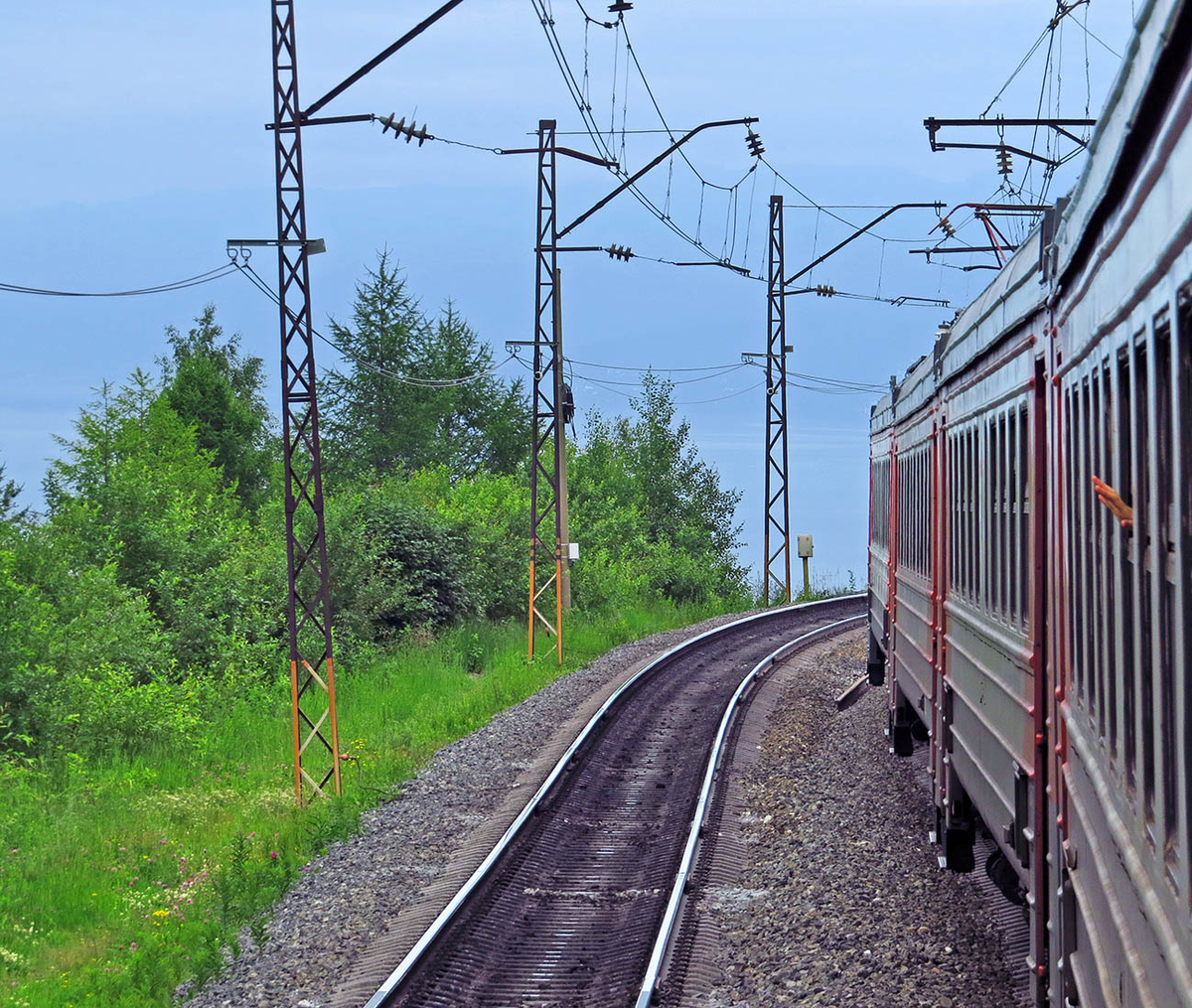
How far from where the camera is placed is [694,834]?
1091 cm

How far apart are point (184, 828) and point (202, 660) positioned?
10.1 metres

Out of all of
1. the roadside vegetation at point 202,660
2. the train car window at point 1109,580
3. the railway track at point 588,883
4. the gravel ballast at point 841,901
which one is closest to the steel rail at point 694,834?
the railway track at point 588,883

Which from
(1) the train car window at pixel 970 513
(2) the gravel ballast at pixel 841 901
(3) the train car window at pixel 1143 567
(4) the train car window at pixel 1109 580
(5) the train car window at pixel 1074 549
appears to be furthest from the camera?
(2) the gravel ballast at pixel 841 901

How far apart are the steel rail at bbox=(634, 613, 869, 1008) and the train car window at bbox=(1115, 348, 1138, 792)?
467 centimetres

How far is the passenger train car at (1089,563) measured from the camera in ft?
8.09

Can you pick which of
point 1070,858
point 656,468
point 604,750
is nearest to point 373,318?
point 656,468

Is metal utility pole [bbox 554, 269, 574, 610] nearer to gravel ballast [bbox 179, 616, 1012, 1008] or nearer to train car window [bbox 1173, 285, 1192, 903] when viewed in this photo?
gravel ballast [bbox 179, 616, 1012, 1008]

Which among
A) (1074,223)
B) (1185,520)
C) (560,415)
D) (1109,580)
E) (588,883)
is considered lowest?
(588,883)

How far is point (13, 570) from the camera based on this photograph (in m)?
18.5

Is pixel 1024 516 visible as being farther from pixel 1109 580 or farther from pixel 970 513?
pixel 1109 580

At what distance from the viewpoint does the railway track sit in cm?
794

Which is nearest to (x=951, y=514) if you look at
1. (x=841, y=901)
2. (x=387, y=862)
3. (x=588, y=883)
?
(x=841, y=901)

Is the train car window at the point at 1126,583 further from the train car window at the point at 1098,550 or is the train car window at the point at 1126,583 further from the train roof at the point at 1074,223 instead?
the train roof at the point at 1074,223

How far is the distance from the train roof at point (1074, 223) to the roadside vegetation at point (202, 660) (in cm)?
608
